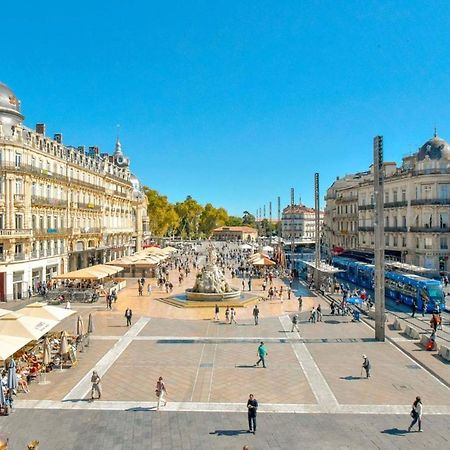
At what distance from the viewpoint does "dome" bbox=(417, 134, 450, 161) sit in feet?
165

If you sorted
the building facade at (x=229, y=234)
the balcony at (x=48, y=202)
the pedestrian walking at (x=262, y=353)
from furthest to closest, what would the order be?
the building facade at (x=229, y=234), the balcony at (x=48, y=202), the pedestrian walking at (x=262, y=353)

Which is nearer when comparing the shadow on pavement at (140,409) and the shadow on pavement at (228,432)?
the shadow on pavement at (228,432)

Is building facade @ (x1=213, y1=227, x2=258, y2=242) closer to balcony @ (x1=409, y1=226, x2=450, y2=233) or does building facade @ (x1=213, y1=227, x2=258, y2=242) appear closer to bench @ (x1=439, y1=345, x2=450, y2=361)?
balcony @ (x1=409, y1=226, x2=450, y2=233)

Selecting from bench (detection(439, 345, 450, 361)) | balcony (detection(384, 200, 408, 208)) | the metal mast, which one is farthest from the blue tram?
balcony (detection(384, 200, 408, 208))

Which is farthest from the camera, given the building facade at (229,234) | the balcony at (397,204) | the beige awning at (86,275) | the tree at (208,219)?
the building facade at (229,234)

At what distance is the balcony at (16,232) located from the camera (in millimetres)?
38156

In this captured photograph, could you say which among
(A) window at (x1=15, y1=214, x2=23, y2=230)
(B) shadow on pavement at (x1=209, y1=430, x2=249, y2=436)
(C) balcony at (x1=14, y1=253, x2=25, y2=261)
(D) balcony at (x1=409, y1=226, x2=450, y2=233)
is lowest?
(B) shadow on pavement at (x1=209, y1=430, x2=249, y2=436)

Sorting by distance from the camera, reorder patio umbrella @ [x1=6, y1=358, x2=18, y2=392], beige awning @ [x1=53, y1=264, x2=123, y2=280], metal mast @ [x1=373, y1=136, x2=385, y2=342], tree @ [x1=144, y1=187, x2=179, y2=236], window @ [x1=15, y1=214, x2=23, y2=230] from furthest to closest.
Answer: tree @ [x1=144, y1=187, x2=179, y2=236] < window @ [x1=15, y1=214, x2=23, y2=230] < beige awning @ [x1=53, y1=264, x2=123, y2=280] < metal mast @ [x1=373, y1=136, x2=385, y2=342] < patio umbrella @ [x1=6, y1=358, x2=18, y2=392]

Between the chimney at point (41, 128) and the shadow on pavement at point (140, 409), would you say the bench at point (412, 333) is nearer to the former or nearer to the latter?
the shadow on pavement at point (140, 409)

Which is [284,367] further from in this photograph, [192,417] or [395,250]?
[395,250]

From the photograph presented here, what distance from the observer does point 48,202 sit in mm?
45469

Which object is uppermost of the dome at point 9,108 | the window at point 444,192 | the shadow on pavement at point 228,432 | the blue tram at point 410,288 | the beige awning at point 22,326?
the dome at point 9,108

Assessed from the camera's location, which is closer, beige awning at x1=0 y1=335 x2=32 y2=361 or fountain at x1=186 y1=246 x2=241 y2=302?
beige awning at x1=0 y1=335 x2=32 y2=361

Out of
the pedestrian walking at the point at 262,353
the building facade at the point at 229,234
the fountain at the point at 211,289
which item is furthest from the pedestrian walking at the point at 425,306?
the building facade at the point at 229,234
